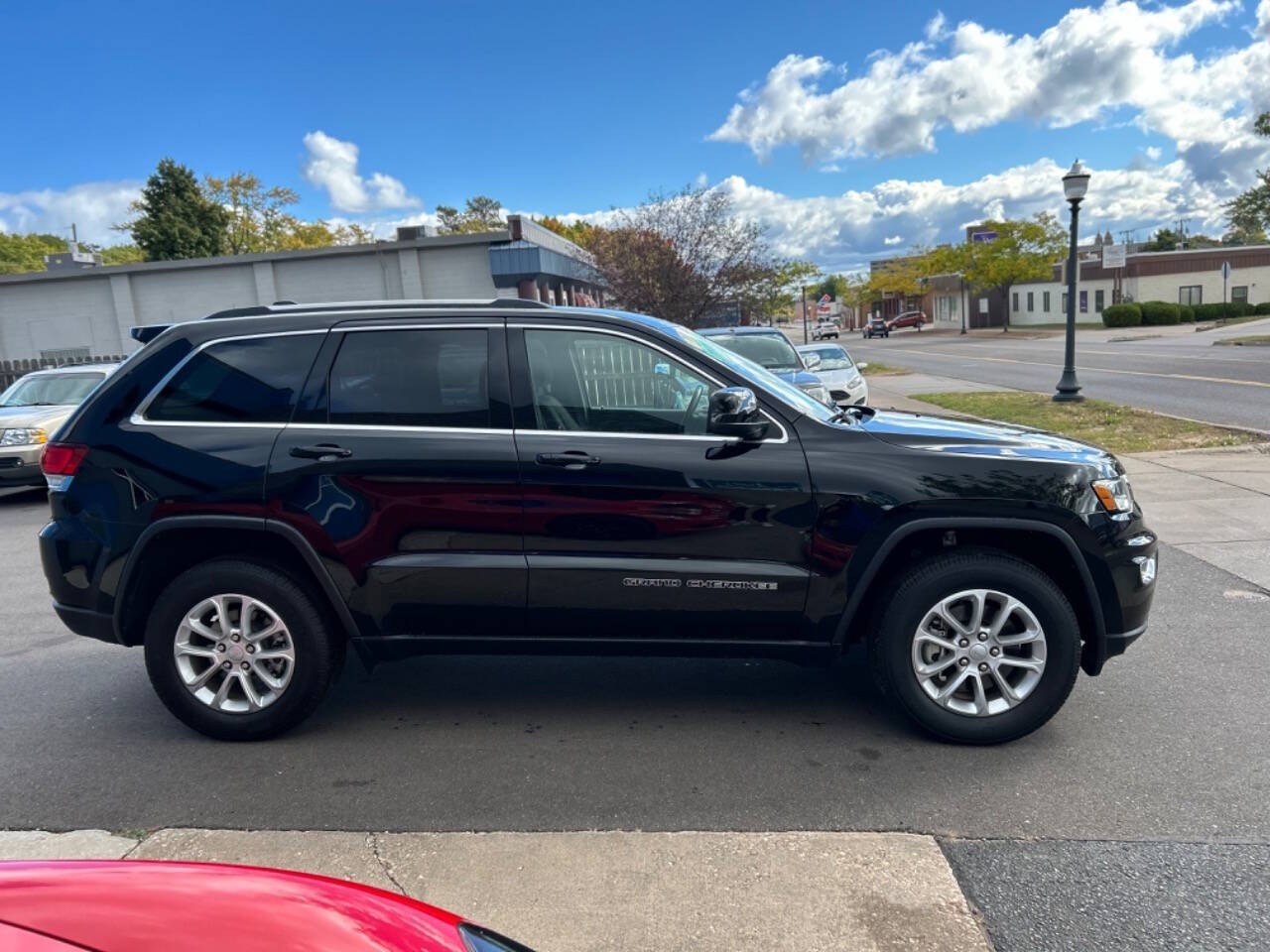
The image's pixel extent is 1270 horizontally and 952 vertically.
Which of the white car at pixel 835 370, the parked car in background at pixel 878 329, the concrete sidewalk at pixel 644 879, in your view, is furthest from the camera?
the parked car in background at pixel 878 329

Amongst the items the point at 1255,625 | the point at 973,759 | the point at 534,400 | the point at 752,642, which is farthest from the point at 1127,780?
the point at 534,400

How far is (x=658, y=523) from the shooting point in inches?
153

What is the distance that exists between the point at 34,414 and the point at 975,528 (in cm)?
1157

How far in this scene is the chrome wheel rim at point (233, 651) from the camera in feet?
13.3

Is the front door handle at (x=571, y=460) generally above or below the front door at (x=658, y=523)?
above

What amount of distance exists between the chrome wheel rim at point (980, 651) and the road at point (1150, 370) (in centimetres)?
1091

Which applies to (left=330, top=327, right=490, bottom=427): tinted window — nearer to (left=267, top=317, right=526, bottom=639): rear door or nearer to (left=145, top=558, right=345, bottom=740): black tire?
(left=267, top=317, right=526, bottom=639): rear door

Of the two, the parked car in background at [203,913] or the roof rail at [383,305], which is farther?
the roof rail at [383,305]

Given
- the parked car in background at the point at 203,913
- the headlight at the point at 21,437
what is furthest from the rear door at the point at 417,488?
the headlight at the point at 21,437

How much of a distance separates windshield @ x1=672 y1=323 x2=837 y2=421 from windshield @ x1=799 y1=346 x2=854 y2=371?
40.7ft

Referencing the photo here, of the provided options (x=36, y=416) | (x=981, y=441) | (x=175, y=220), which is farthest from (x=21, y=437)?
(x=175, y=220)

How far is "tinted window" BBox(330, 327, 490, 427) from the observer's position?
4.05 meters

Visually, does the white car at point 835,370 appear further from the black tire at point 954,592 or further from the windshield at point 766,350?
the black tire at point 954,592

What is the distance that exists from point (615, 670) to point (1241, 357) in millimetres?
26727
